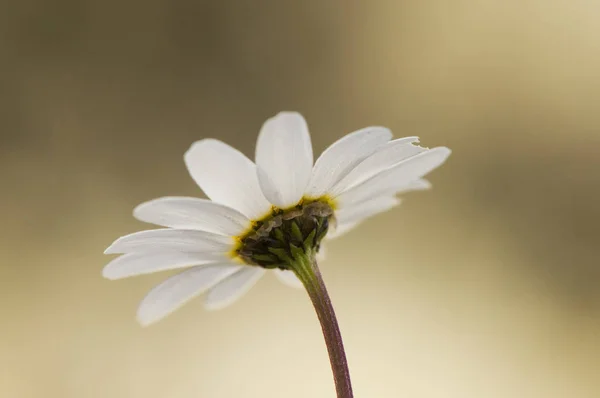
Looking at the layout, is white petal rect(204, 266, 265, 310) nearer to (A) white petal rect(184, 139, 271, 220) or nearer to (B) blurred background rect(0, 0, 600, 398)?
(A) white petal rect(184, 139, 271, 220)

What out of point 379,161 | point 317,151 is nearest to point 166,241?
point 379,161

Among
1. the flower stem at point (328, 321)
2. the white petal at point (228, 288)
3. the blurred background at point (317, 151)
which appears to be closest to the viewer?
the flower stem at point (328, 321)

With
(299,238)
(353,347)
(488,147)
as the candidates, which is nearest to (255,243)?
(299,238)

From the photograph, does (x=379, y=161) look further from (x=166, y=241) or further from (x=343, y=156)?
(x=166, y=241)

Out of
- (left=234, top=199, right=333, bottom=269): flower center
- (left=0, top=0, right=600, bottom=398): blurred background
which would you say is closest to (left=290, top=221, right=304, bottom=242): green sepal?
(left=234, top=199, right=333, bottom=269): flower center

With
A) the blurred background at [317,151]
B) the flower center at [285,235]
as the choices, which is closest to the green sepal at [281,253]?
the flower center at [285,235]

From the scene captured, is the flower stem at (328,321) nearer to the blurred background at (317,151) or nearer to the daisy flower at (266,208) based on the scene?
the daisy flower at (266,208)

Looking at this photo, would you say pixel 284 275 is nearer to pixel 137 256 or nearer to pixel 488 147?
pixel 137 256
